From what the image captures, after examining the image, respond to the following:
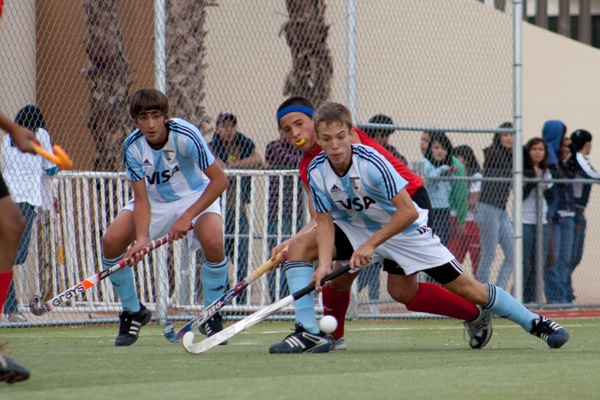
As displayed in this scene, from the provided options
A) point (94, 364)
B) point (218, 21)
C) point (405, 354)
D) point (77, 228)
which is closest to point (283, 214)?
point (77, 228)

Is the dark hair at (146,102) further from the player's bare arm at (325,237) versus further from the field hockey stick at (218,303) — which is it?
the player's bare arm at (325,237)

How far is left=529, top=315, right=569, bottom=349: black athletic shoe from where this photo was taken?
15.2 ft

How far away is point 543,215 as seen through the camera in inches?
332


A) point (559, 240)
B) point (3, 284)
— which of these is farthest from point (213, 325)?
point (559, 240)

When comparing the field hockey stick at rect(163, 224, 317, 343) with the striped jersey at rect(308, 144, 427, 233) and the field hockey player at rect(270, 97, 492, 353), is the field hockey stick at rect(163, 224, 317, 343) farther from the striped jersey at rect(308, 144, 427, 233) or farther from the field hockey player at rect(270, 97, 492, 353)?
the striped jersey at rect(308, 144, 427, 233)

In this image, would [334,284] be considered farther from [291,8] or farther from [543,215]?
[291,8]

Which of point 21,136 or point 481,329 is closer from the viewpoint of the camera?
point 21,136

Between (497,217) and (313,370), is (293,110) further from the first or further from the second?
(497,217)

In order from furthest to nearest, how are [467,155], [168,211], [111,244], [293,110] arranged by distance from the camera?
[467,155] → [168,211] → [111,244] → [293,110]

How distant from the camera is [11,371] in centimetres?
310

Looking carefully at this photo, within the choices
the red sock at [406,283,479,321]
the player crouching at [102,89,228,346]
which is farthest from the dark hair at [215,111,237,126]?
the red sock at [406,283,479,321]

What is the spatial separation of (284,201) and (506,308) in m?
3.18

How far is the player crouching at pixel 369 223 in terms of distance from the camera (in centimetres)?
425

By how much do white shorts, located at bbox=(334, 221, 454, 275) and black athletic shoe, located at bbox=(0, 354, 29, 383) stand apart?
6.66 ft
